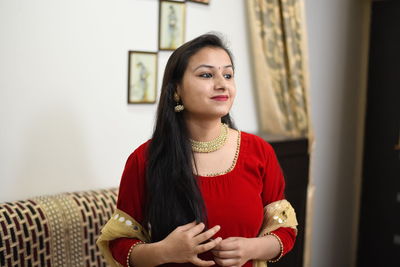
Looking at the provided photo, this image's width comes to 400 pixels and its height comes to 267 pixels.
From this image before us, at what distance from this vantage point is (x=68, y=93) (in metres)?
2.11

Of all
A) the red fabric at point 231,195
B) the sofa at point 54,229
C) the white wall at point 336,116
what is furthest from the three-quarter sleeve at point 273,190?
the white wall at point 336,116

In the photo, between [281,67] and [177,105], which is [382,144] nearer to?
[281,67]

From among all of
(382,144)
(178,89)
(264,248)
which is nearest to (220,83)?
(178,89)

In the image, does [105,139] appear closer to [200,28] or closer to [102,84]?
[102,84]

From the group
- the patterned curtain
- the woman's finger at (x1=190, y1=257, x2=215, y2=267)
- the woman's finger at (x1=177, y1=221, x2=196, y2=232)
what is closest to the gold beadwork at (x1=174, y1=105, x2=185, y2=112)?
the woman's finger at (x1=177, y1=221, x2=196, y2=232)

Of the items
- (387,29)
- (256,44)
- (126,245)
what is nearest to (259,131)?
(256,44)

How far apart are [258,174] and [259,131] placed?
5.01ft

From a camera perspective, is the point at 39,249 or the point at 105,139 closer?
the point at 39,249

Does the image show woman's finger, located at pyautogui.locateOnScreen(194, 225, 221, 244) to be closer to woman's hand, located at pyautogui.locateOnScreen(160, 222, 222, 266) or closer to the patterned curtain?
woman's hand, located at pyautogui.locateOnScreen(160, 222, 222, 266)

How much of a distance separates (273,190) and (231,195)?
0.20 meters

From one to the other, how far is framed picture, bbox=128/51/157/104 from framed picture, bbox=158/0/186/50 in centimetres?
11

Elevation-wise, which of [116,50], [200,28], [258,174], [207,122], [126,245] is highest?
[200,28]

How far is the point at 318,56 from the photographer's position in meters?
3.35

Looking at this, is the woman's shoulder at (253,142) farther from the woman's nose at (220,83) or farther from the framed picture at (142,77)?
the framed picture at (142,77)
